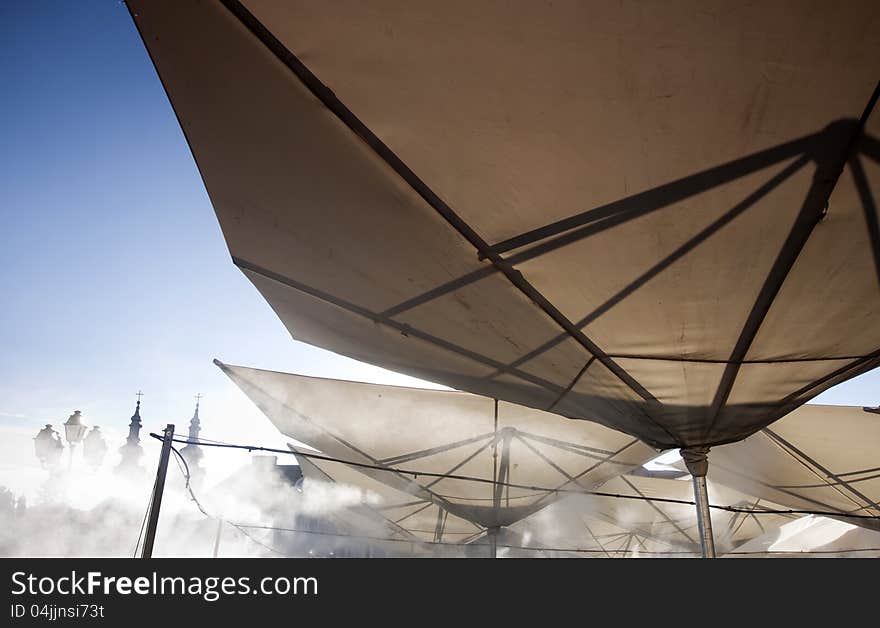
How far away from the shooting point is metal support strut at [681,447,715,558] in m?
6.55

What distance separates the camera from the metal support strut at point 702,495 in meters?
6.55

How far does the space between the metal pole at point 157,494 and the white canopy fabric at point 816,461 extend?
32.2 feet

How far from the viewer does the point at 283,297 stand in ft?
21.5

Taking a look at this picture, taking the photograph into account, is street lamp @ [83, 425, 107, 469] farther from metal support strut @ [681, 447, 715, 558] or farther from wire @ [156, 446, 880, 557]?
metal support strut @ [681, 447, 715, 558]

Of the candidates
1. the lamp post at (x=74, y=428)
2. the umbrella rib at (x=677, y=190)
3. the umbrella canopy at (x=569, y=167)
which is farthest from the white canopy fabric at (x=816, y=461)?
the lamp post at (x=74, y=428)

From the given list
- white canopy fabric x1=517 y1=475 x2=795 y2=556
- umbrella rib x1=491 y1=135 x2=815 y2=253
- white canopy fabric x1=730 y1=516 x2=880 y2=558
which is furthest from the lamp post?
white canopy fabric x1=730 y1=516 x2=880 y2=558

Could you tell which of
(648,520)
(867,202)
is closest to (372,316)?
(867,202)

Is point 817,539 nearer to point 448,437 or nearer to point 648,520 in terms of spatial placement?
point 648,520

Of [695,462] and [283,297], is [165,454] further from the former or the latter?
[695,462]

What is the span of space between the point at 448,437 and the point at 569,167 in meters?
7.69

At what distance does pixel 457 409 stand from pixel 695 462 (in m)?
4.05

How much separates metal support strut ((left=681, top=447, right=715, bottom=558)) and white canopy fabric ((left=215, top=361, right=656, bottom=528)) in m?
2.51

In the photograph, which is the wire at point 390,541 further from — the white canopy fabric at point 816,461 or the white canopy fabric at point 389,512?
the white canopy fabric at point 816,461
